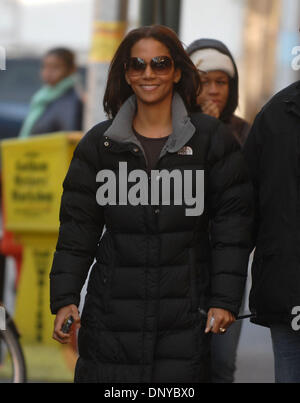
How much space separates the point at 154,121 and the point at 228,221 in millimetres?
456

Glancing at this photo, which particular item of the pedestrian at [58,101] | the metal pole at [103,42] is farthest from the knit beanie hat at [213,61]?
the pedestrian at [58,101]

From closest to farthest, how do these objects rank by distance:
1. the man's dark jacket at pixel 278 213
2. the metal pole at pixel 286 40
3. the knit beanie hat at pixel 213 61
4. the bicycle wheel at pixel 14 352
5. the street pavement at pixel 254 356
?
the man's dark jacket at pixel 278 213 < the knit beanie hat at pixel 213 61 < the bicycle wheel at pixel 14 352 < the street pavement at pixel 254 356 < the metal pole at pixel 286 40

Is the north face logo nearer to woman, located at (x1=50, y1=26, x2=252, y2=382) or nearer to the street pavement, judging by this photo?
woman, located at (x1=50, y1=26, x2=252, y2=382)

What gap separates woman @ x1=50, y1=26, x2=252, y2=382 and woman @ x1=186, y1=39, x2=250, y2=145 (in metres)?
0.83

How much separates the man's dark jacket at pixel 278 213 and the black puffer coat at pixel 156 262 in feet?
0.22

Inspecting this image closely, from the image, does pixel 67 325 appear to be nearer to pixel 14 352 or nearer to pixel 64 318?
pixel 64 318

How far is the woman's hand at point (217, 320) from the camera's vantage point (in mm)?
4148

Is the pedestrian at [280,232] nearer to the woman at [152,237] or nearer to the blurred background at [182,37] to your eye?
the woman at [152,237]

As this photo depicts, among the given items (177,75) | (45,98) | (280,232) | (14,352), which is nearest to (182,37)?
(45,98)

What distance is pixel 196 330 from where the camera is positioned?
13.8 ft

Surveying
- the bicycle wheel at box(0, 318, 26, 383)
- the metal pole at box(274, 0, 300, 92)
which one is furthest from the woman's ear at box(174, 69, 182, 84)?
the metal pole at box(274, 0, 300, 92)

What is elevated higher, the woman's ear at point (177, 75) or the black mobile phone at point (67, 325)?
the woman's ear at point (177, 75)

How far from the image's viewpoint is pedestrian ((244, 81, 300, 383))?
4129 mm

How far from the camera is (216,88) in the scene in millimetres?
5238
